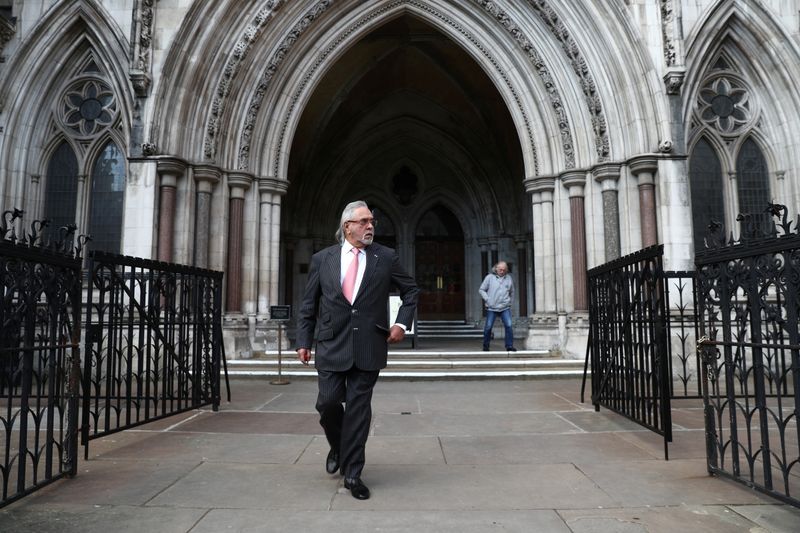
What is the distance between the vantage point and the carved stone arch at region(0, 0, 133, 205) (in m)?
10.0

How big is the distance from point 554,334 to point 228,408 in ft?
21.2

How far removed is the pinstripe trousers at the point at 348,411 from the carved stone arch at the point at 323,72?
8.32 metres

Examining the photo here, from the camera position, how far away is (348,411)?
3.41 meters

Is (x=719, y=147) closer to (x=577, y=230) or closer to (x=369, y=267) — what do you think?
(x=577, y=230)

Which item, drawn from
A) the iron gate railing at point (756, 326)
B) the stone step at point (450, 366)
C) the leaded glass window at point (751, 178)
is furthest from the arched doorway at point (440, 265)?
the iron gate railing at point (756, 326)

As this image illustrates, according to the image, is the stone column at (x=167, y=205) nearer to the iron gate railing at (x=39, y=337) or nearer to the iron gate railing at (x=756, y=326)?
the iron gate railing at (x=39, y=337)

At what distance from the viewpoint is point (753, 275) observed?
330cm

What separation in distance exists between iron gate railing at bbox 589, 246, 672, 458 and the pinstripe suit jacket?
6.69 ft

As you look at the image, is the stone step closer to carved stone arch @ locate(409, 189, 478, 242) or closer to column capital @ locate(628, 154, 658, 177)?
column capital @ locate(628, 154, 658, 177)

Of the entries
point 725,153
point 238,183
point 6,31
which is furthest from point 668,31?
point 6,31

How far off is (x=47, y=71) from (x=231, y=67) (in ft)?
10.9

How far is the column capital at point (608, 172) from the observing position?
10109 mm

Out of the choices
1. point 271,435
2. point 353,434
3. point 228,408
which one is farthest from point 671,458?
point 228,408

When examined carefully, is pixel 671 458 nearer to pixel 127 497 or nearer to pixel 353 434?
pixel 353 434
